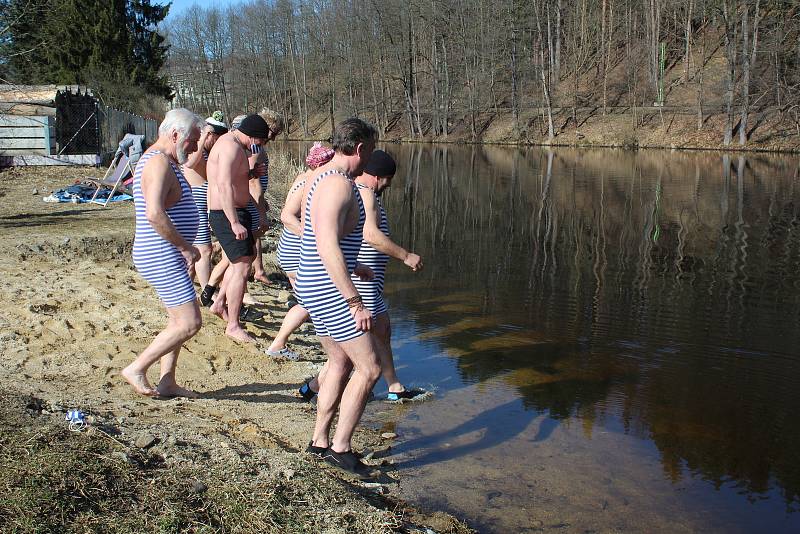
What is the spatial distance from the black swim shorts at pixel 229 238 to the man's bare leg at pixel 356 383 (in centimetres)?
272

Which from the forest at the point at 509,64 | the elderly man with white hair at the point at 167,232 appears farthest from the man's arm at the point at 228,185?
the forest at the point at 509,64

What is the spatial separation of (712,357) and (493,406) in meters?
2.71

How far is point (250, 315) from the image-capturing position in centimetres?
851

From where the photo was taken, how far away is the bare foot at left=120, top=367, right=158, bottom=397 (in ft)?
18.3

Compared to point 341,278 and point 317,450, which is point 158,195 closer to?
point 341,278

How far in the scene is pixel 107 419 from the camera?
15.6ft

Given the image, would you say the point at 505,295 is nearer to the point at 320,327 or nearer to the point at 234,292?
the point at 234,292

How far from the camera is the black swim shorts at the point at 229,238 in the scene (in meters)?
7.25

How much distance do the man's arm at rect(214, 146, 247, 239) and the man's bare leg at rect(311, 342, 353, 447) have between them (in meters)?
2.64

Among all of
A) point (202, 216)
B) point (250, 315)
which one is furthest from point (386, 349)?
point (202, 216)

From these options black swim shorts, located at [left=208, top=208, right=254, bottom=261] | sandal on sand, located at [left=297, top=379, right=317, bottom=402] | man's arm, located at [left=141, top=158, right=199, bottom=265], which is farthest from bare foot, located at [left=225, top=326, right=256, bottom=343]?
man's arm, located at [left=141, top=158, right=199, bottom=265]

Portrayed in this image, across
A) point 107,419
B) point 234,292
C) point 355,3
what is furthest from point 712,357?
point 355,3

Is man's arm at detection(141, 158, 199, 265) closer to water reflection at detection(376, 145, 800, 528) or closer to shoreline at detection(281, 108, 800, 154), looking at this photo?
water reflection at detection(376, 145, 800, 528)

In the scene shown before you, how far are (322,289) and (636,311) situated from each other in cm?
639
